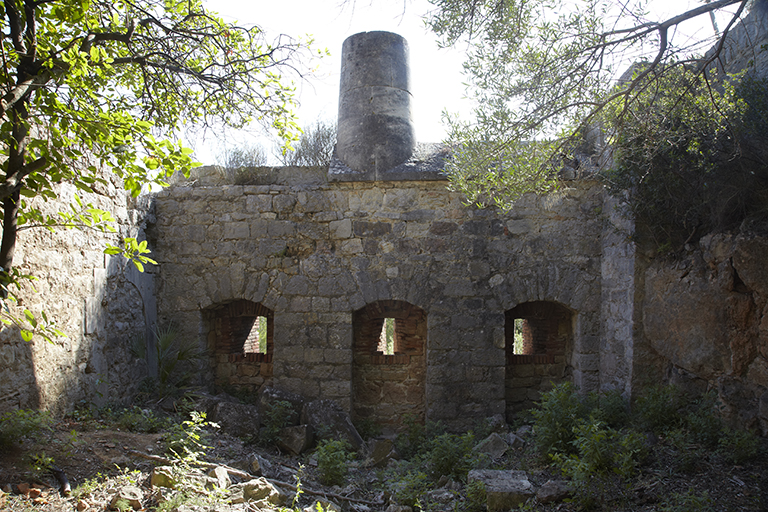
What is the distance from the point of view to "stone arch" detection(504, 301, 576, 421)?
20.9ft

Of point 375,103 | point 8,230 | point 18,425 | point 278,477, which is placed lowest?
point 278,477

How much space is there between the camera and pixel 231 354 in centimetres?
661

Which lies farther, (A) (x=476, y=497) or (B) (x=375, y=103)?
(B) (x=375, y=103)

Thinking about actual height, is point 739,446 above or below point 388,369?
below

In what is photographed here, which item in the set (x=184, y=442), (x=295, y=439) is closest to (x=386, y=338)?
(x=295, y=439)

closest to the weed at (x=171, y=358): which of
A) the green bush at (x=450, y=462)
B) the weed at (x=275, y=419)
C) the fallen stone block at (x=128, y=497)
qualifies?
the weed at (x=275, y=419)

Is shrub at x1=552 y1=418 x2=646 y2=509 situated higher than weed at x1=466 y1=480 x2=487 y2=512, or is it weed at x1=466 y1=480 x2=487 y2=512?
shrub at x1=552 y1=418 x2=646 y2=509

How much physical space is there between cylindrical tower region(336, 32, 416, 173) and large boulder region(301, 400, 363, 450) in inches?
111

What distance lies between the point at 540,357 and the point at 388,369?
1.93 m

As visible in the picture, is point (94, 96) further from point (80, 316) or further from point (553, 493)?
point (553, 493)

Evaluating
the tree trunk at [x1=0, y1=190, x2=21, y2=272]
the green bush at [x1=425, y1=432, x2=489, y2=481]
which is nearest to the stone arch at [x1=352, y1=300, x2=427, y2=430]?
→ the green bush at [x1=425, y1=432, x2=489, y2=481]

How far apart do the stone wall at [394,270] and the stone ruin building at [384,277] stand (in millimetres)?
17

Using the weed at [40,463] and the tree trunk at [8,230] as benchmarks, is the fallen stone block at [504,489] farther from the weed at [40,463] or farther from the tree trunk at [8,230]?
the tree trunk at [8,230]

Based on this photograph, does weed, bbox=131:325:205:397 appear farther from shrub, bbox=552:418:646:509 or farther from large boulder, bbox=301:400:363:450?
shrub, bbox=552:418:646:509
